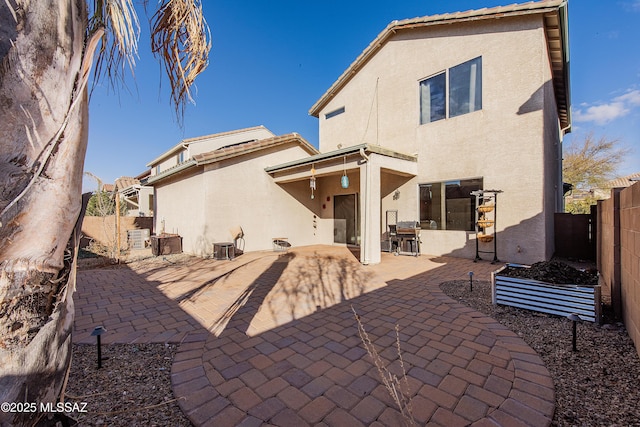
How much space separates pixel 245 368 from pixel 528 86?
938 centimetres

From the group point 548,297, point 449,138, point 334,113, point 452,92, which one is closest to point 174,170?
point 334,113

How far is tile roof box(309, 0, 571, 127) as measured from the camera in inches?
282

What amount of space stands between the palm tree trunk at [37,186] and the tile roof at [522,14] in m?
10.1

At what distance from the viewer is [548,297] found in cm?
392

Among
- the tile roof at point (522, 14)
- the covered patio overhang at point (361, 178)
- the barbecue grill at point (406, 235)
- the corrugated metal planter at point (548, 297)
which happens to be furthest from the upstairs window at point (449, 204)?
the tile roof at point (522, 14)

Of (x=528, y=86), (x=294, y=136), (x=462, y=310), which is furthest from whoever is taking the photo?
(x=294, y=136)

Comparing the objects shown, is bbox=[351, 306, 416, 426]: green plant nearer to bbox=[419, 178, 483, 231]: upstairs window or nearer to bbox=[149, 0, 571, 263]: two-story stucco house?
bbox=[149, 0, 571, 263]: two-story stucco house

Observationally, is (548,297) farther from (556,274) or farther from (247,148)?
(247,148)

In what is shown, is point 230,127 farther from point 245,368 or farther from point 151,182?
point 245,368

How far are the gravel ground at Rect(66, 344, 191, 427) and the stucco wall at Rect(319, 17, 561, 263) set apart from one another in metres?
8.38

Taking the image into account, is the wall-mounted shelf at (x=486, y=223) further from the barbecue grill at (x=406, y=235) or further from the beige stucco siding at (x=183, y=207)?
the beige stucco siding at (x=183, y=207)

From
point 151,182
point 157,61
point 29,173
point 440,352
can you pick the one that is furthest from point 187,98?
point 151,182

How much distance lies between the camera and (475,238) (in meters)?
8.24

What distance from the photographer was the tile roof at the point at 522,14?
23.5 ft
